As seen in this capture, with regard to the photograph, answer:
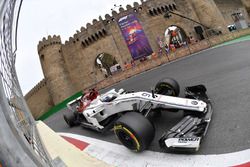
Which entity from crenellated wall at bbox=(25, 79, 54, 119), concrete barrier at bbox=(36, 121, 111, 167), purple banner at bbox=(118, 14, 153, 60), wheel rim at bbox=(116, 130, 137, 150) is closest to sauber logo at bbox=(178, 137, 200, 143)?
wheel rim at bbox=(116, 130, 137, 150)

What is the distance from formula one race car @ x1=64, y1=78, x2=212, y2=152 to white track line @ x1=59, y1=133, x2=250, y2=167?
0.47ft

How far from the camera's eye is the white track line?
247 cm

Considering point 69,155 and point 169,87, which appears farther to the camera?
point 169,87

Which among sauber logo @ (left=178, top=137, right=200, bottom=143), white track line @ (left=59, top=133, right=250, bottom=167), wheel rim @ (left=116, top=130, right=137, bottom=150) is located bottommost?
white track line @ (left=59, top=133, right=250, bottom=167)

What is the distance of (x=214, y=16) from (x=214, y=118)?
27.5 meters

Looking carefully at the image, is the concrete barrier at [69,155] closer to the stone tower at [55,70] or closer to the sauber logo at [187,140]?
the sauber logo at [187,140]

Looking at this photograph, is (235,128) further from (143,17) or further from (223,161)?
(143,17)

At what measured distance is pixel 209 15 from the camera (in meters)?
27.5

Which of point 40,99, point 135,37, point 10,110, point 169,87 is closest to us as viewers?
point 10,110

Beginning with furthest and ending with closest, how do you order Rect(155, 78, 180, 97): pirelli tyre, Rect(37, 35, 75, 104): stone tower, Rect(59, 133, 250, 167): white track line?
Rect(37, 35, 75, 104): stone tower, Rect(155, 78, 180, 97): pirelli tyre, Rect(59, 133, 250, 167): white track line

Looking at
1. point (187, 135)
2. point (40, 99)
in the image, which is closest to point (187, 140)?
point (187, 135)

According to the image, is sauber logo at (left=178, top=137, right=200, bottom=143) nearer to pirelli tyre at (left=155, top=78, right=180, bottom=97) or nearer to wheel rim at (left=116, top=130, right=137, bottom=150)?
wheel rim at (left=116, top=130, right=137, bottom=150)

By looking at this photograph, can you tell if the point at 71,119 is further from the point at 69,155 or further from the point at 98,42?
the point at 98,42

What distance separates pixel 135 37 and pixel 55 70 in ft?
36.6
